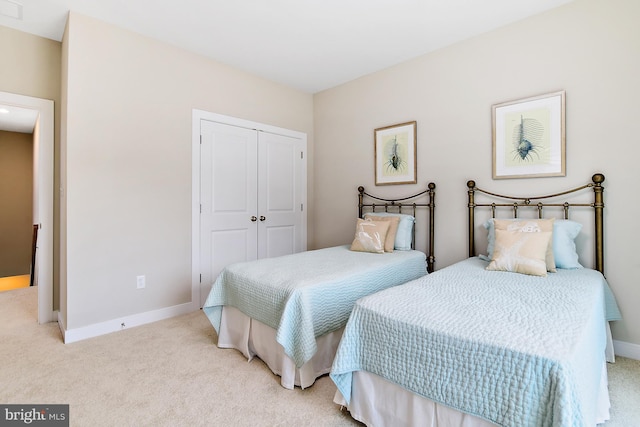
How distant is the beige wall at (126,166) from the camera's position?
252 centimetres

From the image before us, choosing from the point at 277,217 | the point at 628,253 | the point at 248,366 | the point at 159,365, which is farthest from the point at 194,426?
the point at 628,253

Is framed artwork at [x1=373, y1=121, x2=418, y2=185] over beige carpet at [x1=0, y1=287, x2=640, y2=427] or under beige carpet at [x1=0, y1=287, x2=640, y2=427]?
over

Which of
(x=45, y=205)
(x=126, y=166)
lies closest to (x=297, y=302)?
(x=126, y=166)

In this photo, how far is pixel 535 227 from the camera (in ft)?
7.36

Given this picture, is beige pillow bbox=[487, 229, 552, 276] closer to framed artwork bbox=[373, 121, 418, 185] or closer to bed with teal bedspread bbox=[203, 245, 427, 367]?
bed with teal bedspread bbox=[203, 245, 427, 367]

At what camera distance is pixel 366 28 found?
2736mm

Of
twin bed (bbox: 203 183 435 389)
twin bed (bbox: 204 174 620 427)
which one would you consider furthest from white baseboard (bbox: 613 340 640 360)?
twin bed (bbox: 203 183 435 389)

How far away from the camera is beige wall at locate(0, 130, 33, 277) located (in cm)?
518

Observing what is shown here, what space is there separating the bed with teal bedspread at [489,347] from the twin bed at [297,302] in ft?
1.29

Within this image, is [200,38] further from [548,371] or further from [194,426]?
[548,371]

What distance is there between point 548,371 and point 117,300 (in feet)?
10.0

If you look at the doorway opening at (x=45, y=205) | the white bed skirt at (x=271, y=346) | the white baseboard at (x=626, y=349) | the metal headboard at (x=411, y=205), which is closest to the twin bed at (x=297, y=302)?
the white bed skirt at (x=271, y=346)

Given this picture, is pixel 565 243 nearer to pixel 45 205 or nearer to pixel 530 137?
pixel 530 137

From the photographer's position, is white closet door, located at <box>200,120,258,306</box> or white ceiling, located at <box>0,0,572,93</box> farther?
white closet door, located at <box>200,120,258,306</box>
